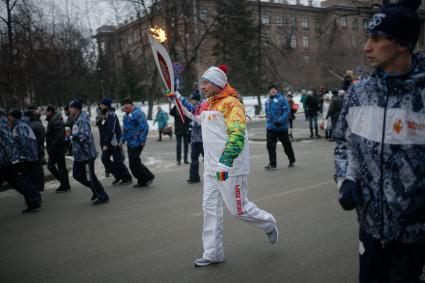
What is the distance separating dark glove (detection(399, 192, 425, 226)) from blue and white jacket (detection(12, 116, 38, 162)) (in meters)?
7.04

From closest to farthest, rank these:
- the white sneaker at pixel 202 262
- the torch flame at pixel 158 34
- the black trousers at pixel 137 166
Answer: the white sneaker at pixel 202 262 → the torch flame at pixel 158 34 → the black trousers at pixel 137 166

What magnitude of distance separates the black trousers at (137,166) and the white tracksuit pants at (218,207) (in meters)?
4.64

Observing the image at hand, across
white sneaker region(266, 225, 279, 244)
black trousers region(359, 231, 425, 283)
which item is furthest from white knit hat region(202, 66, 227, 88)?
black trousers region(359, 231, 425, 283)

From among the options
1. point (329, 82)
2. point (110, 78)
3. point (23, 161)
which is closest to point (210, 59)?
point (329, 82)

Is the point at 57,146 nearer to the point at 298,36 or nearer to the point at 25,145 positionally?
the point at 25,145

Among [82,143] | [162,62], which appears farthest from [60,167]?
[162,62]

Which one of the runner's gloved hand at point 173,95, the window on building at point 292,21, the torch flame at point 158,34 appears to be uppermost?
the window on building at point 292,21

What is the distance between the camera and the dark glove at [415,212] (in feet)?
6.75

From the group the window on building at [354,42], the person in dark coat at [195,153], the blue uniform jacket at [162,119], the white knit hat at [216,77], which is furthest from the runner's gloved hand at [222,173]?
the window on building at [354,42]

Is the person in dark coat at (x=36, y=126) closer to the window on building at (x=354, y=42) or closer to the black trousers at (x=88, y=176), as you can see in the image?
the black trousers at (x=88, y=176)

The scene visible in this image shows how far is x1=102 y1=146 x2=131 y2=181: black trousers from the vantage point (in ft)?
29.4

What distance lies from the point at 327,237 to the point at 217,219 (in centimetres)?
153

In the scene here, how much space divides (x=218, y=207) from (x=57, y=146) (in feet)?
19.5

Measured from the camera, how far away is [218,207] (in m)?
4.18
